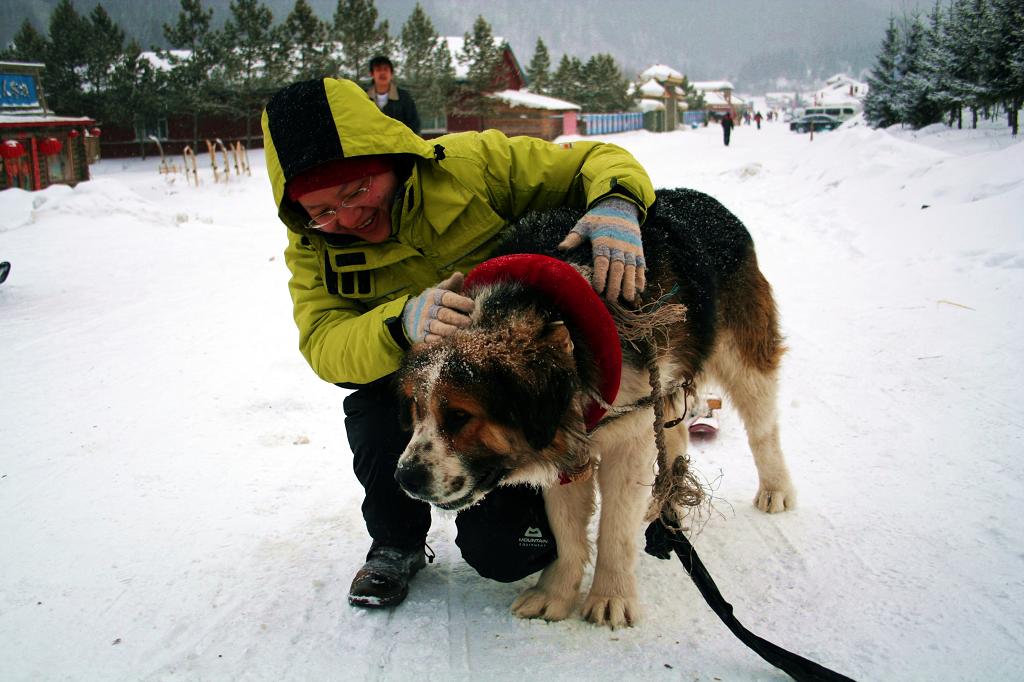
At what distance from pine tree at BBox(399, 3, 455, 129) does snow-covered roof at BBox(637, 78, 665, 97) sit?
30.3 m

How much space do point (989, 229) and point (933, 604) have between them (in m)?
5.61

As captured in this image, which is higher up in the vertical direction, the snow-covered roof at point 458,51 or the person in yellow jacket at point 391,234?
the snow-covered roof at point 458,51

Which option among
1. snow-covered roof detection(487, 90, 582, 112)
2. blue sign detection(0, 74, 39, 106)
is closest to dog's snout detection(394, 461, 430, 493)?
blue sign detection(0, 74, 39, 106)

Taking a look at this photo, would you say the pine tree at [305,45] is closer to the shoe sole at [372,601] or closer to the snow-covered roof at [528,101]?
the snow-covered roof at [528,101]

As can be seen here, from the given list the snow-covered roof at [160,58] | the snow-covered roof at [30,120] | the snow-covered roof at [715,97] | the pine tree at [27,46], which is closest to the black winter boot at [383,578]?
the snow-covered roof at [30,120]

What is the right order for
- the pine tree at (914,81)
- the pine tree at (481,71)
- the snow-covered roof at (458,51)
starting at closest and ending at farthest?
the pine tree at (914,81), the pine tree at (481,71), the snow-covered roof at (458,51)

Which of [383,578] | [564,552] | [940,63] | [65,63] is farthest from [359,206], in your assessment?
[65,63]

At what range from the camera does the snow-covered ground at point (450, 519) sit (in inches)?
82.9

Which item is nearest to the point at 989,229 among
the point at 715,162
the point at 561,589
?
the point at 561,589

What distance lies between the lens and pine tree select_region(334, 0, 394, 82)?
42531 mm

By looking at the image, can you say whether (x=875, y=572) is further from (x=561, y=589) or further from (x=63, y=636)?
(x=63, y=636)

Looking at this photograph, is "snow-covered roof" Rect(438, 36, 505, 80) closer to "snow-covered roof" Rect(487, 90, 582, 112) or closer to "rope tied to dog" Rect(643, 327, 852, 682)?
"snow-covered roof" Rect(487, 90, 582, 112)

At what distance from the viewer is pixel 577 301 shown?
195 centimetres

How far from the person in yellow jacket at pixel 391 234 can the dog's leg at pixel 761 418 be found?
1090 millimetres
